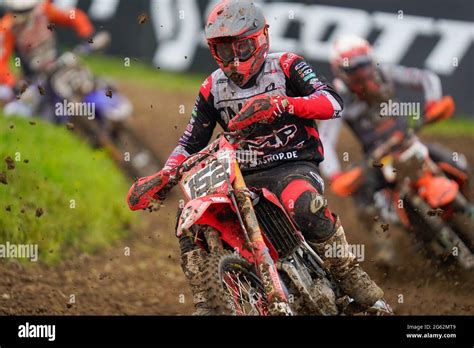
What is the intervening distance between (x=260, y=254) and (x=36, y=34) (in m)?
7.55

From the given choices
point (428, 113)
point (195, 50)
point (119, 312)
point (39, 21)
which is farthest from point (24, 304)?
point (195, 50)

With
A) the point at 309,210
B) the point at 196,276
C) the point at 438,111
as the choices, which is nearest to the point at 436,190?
the point at 438,111

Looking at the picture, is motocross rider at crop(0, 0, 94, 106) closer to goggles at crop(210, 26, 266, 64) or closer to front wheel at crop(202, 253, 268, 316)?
goggles at crop(210, 26, 266, 64)

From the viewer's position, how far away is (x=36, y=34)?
41.5ft

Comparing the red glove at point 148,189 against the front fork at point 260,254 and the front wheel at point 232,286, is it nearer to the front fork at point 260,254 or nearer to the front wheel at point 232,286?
the front fork at point 260,254

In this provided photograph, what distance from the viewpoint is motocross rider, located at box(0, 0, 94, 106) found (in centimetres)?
1234

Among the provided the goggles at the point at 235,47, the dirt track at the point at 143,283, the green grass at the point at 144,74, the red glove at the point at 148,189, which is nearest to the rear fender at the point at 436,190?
the dirt track at the point at 143,283

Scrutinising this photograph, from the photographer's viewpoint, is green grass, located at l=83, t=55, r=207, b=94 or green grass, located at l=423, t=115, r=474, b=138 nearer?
green grass, located at l=423, t=115, r=474, b=138

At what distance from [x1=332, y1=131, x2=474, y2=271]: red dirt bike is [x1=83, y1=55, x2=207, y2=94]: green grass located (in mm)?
5068

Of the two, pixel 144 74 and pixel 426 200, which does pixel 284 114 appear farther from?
pixel 144 74

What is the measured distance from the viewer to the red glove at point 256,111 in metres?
6.11

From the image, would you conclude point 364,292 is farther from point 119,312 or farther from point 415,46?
point 415,46

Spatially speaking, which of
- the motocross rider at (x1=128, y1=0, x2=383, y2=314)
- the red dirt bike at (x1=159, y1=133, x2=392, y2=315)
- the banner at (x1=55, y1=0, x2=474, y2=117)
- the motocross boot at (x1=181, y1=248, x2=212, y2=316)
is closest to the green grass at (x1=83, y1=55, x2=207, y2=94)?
the banner at (x1=55, y1=0, x2=474, y2=117)

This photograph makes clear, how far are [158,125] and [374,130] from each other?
181 inches
